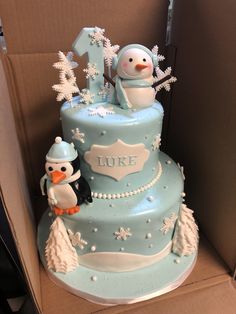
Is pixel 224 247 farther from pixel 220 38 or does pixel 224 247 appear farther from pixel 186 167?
pixel 220 38

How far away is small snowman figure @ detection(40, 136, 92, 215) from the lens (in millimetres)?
652

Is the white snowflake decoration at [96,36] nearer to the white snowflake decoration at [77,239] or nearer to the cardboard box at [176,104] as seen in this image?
the cardboard box at [176,104]

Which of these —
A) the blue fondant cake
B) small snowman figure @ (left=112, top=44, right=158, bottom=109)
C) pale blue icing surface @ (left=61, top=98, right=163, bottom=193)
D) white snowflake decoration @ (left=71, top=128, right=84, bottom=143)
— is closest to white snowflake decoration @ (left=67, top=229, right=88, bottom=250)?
the blue fondant cake

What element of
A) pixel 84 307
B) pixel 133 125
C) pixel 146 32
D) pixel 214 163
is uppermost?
pixel 146 32

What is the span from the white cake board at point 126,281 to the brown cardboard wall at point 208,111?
0.56 ft

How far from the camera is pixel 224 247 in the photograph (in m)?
0.83

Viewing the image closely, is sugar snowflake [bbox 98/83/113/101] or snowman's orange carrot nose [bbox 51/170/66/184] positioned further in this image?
sugar snowflake [bbox 98/83/113/101]

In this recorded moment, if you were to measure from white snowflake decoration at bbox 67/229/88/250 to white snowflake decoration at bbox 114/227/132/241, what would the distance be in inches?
3.6

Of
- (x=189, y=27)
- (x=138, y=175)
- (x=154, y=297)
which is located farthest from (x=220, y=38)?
(x=154, y=297)

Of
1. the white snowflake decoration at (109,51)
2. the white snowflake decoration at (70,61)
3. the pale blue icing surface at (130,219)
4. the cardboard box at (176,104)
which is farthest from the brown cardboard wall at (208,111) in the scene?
the white snowflake decoration at (70,61)

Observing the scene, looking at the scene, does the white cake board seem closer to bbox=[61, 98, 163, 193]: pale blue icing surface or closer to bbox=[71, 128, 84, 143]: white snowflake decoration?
bbox=[61, 98, 163, 193]: pale blue icing surface

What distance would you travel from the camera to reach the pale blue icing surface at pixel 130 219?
0.70 metres

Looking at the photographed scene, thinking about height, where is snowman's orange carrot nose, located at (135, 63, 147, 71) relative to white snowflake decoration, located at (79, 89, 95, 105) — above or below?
above

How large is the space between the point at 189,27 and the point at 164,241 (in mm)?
596
